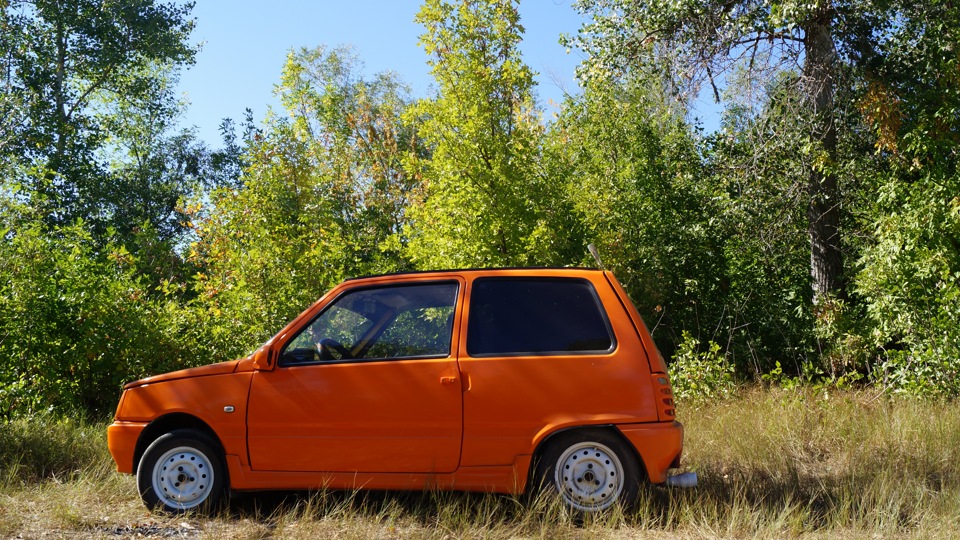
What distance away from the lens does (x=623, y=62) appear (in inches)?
534

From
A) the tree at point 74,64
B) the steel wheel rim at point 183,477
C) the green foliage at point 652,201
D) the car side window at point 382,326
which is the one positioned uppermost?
the tree at point 74,64

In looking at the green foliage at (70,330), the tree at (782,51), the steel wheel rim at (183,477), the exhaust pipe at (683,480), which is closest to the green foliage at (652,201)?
the tree at (782,51)

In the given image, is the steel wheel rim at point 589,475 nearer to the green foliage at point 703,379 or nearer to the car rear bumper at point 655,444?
the car rear bumper at point 655,444

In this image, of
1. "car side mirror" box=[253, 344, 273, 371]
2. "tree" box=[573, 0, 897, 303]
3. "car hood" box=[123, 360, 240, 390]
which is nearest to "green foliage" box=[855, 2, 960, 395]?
"tree" box=[573, 0, 897, 303]

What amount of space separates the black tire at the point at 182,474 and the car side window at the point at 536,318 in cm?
192

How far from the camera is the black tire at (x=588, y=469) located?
559 cm

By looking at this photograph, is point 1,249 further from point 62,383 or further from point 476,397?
point 476,397

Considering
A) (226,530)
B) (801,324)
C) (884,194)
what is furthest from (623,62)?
(226,530)

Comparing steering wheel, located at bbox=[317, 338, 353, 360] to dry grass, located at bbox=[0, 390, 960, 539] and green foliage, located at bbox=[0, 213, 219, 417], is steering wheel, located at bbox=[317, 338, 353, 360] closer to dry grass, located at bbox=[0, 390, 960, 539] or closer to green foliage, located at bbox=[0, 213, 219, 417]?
dry grass, located at bbox=[0, 390, 960, 539]

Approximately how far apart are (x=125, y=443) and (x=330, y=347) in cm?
156

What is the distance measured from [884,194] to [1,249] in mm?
10785

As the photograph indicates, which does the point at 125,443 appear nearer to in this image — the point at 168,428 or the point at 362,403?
the point at 168,428

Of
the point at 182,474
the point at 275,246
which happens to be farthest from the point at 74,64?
the point at 182,474

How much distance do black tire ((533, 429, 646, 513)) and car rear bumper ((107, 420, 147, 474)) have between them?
2754 millimetres
